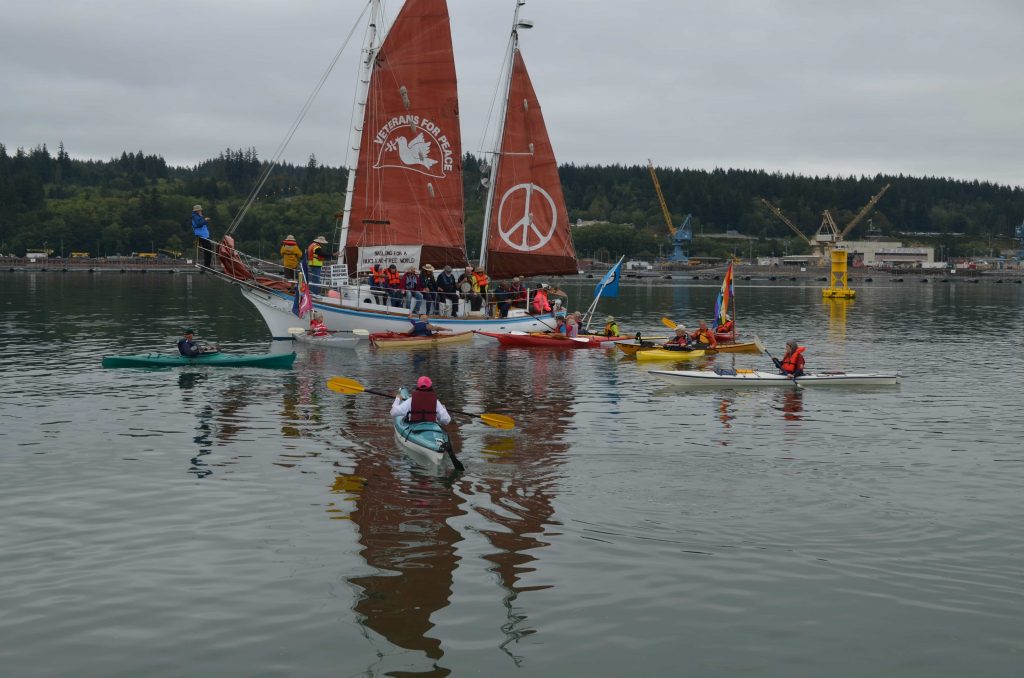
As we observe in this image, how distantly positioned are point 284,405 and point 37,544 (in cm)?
1709

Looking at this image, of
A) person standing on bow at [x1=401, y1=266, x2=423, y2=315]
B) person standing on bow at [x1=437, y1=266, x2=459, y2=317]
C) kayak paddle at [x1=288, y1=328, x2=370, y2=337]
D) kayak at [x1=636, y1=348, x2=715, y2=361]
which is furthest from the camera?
person standing on bow at [x1=437, y1=266, x2=459, y2=317]

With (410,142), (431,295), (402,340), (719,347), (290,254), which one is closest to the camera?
(402,340)

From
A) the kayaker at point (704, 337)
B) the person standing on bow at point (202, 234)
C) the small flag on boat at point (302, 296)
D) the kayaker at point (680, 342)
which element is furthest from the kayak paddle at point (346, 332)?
the kayaker at point (704, 337)

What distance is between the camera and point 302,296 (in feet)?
185

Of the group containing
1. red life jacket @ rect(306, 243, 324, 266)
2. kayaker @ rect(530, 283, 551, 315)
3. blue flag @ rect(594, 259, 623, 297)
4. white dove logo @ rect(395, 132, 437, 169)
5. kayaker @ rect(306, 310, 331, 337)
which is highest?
white dove logo @ rect(395, 132, 437, 169)

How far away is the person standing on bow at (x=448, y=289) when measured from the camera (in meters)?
60.1

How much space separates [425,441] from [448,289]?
3540cm

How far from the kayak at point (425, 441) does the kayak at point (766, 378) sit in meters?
16.3

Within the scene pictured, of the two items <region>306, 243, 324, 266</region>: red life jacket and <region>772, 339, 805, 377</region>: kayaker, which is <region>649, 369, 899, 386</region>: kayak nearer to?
<region>772, 339, 805, 377</region>: kayaker

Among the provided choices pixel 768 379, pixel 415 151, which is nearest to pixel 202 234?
pixel 415 151

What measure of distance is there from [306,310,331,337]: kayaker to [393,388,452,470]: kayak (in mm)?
28587

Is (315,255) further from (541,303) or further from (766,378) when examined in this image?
(766,378)

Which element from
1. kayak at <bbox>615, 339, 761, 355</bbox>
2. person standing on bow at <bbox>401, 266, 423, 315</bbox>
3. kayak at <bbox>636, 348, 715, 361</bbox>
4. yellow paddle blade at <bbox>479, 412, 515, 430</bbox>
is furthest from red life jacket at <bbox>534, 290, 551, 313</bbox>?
yellow paddle blade at <bbox>479, 412, 515, 430</bbox>

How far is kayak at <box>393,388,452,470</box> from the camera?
25.2 metres
